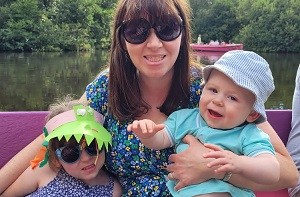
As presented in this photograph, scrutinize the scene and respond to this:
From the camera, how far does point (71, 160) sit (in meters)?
1.97

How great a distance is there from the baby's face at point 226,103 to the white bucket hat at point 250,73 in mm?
34

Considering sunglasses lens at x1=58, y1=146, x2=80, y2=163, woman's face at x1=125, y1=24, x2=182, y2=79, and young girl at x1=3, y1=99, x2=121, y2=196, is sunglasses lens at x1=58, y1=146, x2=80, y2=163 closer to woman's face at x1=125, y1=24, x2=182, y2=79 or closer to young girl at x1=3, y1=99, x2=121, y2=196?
young girl at x1=3, y1=99, x2=121, y2=196

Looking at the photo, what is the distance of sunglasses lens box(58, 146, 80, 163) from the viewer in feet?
6.46

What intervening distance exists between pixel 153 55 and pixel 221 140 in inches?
18.1

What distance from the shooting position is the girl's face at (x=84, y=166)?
199 centimetres

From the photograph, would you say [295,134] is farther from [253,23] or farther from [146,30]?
[253,23]

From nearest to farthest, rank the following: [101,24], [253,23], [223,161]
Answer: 1. [223,161]
2. [101,24]
3. [253,23]

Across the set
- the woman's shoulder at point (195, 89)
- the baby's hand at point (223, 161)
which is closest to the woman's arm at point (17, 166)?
the woman's shoulder at point (195, 89)

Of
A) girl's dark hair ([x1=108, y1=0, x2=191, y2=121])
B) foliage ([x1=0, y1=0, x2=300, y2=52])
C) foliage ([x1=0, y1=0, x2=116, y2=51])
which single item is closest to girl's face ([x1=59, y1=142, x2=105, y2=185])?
girl's dark hair ([x1=108, y1=0, x2=191, y2=121])

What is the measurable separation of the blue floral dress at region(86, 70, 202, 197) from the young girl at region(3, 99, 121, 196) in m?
0.06

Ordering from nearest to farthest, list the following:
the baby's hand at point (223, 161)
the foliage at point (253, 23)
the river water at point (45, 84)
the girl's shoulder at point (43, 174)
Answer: the baby's hand at point (223, 161), the girl's shoulder at point (43, 174), the river water at point (45, 84), the foliage at point (253, 23)

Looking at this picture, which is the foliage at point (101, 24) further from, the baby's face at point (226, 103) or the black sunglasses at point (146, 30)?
the baby's face at point (226, 103)

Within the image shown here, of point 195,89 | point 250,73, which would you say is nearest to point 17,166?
point 195,89

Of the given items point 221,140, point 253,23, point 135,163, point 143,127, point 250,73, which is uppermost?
point 250,73
